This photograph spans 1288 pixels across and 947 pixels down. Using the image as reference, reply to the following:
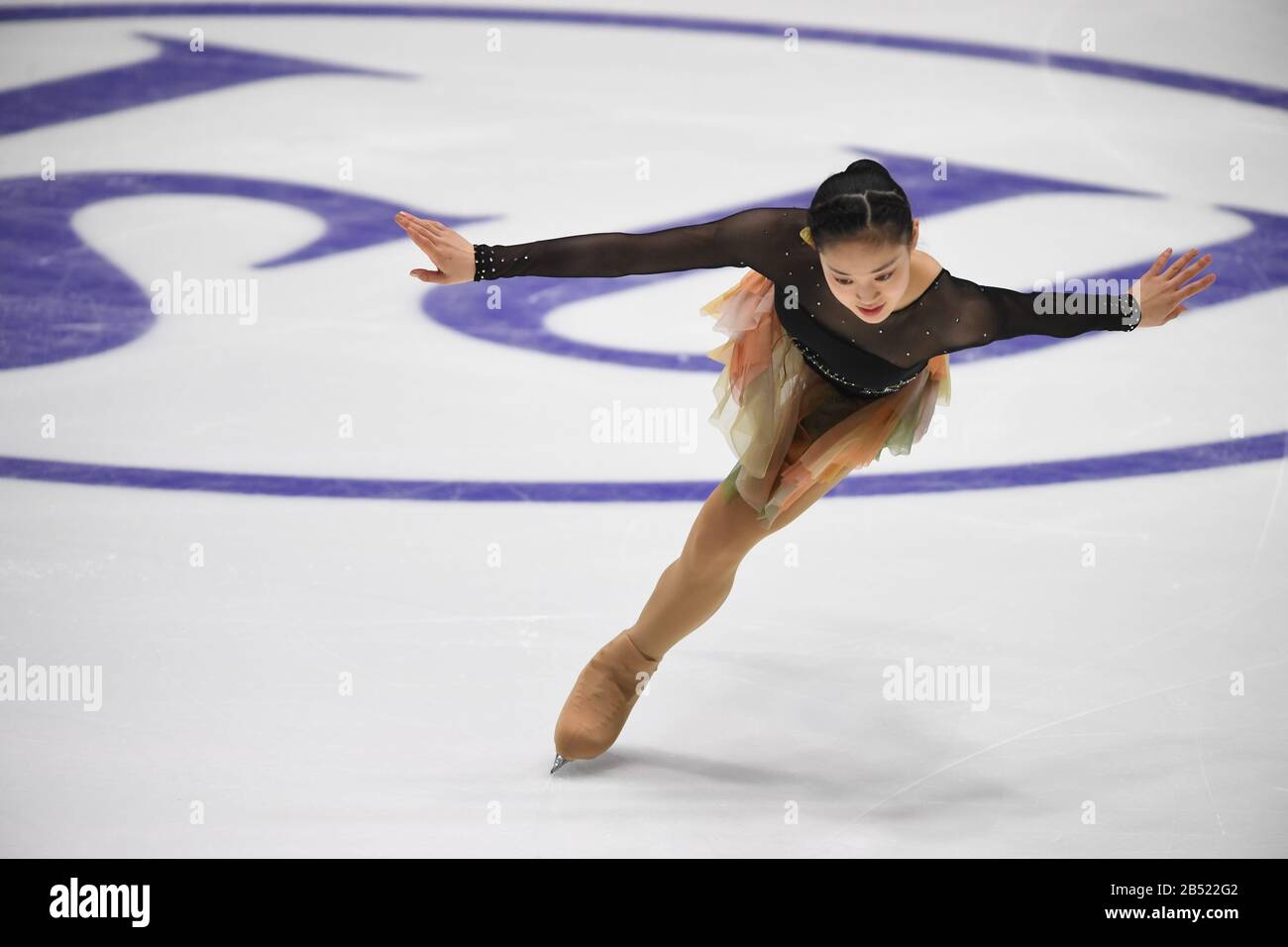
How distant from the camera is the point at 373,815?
325 cm

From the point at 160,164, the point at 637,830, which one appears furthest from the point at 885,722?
the point at 160,164

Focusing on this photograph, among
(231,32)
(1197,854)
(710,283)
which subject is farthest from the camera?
(231,32)

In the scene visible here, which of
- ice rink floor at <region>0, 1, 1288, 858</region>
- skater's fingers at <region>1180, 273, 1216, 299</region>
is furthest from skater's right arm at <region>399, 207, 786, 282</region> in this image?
skater's fingers at <region>1180, 273, 1216, 299</region>

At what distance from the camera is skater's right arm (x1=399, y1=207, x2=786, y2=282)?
3.08m

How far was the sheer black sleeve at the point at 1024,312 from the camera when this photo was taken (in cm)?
306

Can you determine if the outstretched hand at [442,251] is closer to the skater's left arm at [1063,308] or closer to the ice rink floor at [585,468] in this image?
the skater's left arm at [1063,308]

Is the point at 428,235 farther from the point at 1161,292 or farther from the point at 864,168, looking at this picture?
the point at 1161,292

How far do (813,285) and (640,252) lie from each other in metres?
0.35

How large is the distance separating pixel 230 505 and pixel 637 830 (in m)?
1.91

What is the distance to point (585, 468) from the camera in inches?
193

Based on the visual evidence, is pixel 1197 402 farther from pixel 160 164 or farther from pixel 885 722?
pixel 160 164

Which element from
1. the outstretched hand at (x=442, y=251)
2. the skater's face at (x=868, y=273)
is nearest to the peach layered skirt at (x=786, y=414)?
the skater's face at (x=868, y=273)

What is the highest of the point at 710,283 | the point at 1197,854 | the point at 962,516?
the point at 710,283

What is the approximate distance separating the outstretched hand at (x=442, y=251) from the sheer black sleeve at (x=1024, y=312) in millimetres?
920
